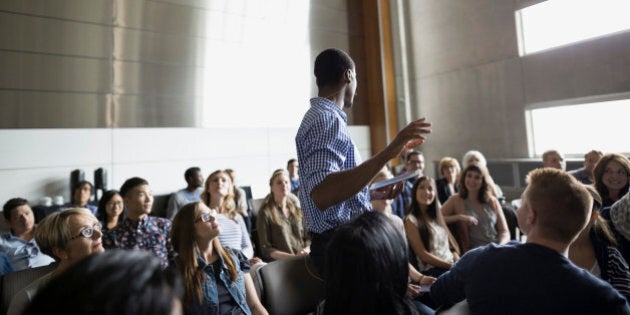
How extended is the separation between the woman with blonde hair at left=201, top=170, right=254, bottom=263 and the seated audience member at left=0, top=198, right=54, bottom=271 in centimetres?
139

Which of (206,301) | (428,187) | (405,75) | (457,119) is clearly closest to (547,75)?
(457,119)

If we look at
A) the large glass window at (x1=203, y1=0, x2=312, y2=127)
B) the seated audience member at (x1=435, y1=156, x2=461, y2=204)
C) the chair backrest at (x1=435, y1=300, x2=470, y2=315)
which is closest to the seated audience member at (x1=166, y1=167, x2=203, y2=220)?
the large glass window at (x1=203, y1=0, x2=312, y2=127)

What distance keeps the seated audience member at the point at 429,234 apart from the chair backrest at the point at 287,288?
3.71 ft

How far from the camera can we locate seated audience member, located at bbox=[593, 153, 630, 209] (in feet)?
9.45

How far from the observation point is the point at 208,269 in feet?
6.68

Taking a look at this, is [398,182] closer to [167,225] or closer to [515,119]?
[167,225]

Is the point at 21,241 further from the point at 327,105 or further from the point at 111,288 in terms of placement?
the point at 111,288

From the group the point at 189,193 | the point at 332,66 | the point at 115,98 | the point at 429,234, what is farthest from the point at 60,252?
the point at 115,98

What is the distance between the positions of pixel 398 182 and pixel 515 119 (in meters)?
6.43

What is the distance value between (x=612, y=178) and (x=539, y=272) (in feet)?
7.55

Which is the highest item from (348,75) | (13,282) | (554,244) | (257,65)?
(257,65)

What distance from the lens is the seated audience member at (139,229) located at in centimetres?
289

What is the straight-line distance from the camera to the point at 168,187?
6168 mm

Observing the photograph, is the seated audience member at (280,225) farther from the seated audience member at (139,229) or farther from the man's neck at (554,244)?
the man's neck at (554,244)
